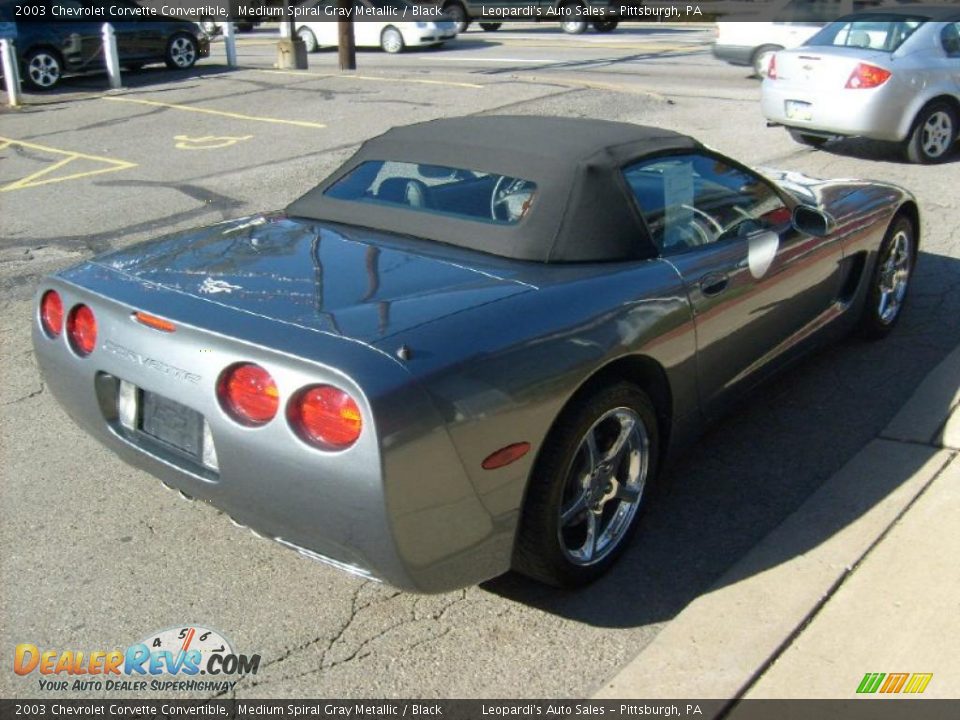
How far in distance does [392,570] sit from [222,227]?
2000 mm

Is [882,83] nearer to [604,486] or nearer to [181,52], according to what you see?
[604,486]

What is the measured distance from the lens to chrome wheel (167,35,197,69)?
19.4 meters

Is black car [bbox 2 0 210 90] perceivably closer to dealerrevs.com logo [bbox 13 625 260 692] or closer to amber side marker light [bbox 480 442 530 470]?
dealerrevs.com logo [bbox 13 625 260 692]

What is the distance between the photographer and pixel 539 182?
397cm

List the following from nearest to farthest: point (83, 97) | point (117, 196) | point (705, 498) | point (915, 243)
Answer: point (705, 498)
point (915, 243)
point (117, 196)
point (83, 97)

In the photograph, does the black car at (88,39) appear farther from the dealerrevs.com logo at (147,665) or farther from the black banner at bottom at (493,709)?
the black banner at bottom at (493,709)

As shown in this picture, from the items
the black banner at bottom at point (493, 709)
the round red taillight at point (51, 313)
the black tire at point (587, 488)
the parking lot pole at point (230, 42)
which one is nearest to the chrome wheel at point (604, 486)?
the black tire at point (587, 488)

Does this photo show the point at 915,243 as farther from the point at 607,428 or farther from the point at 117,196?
the point at 117,196

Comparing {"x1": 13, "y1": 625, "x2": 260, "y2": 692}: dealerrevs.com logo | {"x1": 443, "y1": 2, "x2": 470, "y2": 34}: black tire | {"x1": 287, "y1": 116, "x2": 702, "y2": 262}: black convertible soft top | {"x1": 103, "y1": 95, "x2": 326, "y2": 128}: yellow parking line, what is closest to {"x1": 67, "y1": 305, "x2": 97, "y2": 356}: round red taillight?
{"x1": 13, "y1": 625, "x2": 260, "y2": 692}: dealerrevs.com logo

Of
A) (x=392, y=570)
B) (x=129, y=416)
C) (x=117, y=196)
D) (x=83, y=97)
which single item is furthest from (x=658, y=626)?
(x=83, y=97)

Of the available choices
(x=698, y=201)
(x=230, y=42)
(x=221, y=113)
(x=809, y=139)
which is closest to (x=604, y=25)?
(x=230, y=42)

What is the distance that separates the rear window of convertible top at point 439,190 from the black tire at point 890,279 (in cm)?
234

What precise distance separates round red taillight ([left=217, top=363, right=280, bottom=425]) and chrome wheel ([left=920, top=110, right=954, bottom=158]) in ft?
30.3

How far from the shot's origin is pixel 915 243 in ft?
19.6
